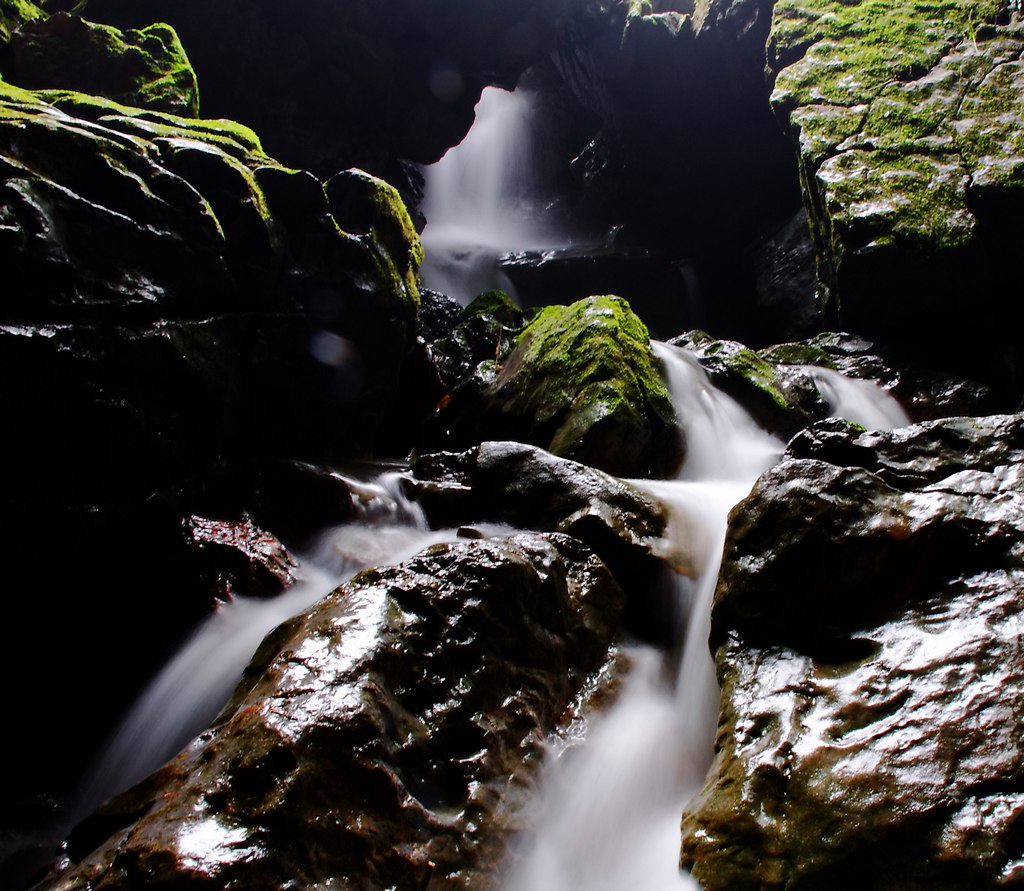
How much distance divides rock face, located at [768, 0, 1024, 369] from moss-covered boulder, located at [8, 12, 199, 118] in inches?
392

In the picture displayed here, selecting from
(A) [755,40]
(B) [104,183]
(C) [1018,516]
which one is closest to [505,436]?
(B) [104,183]

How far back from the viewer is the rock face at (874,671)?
→ 1867 millimetres

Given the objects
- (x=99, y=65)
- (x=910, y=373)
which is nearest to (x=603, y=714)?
(x=910, y=373)

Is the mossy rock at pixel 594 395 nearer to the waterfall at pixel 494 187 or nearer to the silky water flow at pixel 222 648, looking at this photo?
the silky water flow at pixel 222 648

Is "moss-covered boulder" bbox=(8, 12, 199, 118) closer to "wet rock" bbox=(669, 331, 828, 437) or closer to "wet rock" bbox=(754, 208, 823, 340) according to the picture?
"wet rock" bbox=(669, 331, 828, 437)

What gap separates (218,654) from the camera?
12.7ft

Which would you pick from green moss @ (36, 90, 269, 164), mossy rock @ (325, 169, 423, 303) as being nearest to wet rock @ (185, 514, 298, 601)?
green moss @ (36, 90, 269, 164)

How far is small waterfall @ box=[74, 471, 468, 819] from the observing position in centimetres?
338

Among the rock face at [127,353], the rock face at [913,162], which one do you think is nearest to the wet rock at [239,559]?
the rock face at [127,353]

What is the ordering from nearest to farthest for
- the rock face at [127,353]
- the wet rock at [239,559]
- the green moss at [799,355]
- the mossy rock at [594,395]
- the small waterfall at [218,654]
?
the small waterfall at [218,654] → the rock face at [127,353] → the wet rock at [239,559] → the mossy rock at [594,395] → the green moss at [799,355]

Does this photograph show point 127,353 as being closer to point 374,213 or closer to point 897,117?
point 374,213

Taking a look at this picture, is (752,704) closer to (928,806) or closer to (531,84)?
(928,806)

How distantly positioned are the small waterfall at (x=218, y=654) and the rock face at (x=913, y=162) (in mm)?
8630

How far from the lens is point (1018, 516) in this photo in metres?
2.71
